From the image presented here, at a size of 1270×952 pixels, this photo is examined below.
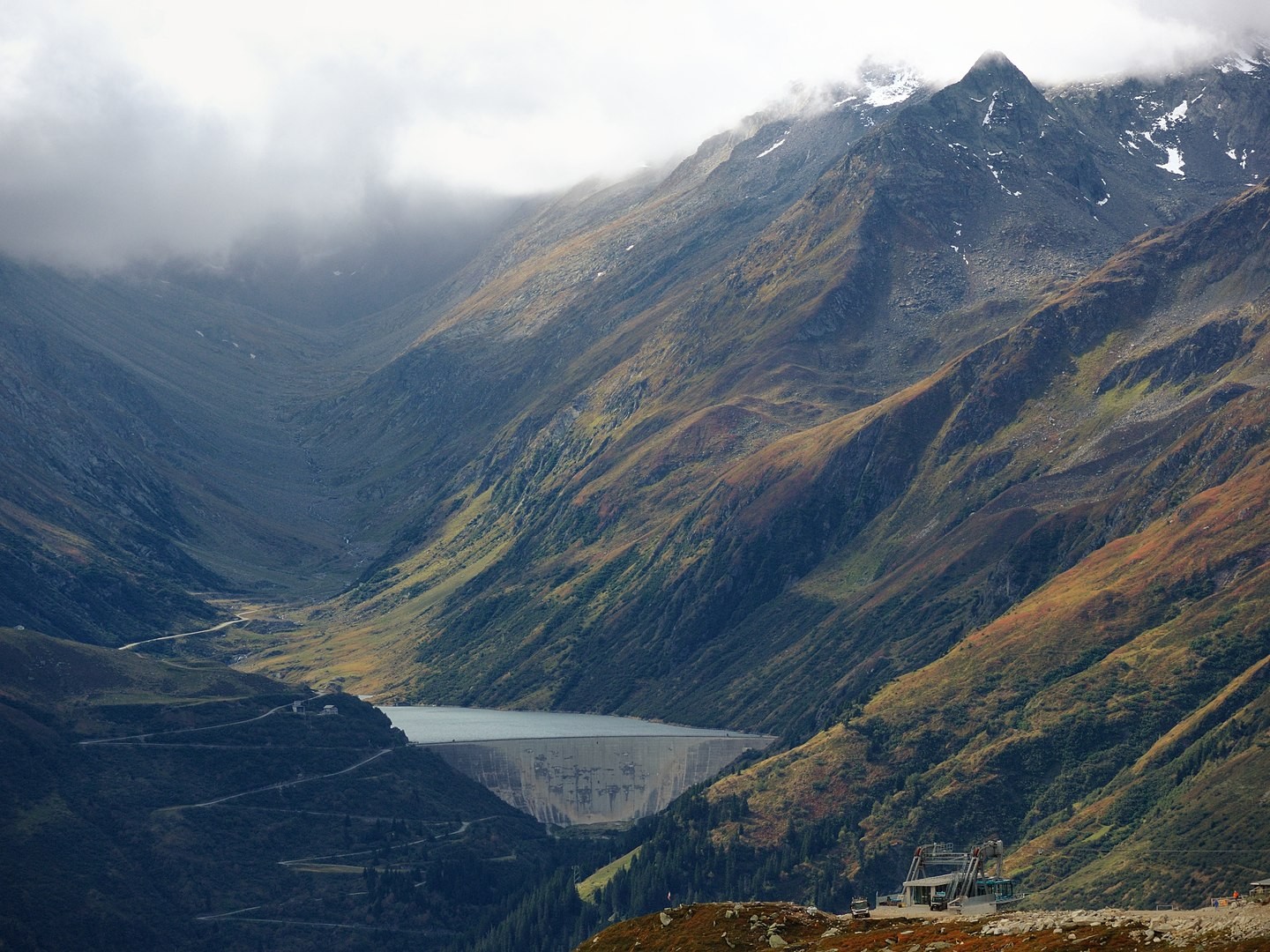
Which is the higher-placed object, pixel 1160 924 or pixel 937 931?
pixel 1160 924

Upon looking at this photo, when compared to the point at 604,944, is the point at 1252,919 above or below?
above

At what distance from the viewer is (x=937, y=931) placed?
382ft

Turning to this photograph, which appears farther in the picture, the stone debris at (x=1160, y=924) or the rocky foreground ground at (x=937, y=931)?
the rocky foreground ground at (x=937, y=931)

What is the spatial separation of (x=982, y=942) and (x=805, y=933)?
21.1 metres

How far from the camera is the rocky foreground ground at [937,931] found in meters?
97.2

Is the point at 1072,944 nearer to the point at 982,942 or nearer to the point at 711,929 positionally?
the point at 982,942

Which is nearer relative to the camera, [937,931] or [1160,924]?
[1160,924]

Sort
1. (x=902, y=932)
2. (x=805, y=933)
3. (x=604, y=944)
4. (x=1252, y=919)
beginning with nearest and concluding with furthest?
(x=1252, y=919) → (x=902, y=932) → (x=805, y=933) → (x=604, y=944)

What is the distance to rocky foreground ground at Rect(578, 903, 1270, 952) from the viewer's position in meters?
97.2

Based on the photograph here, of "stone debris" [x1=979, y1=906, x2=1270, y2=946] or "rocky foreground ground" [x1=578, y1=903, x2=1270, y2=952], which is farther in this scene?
"rocky foreground ground" [x1=578, y1=903, x2=1270, y2=952]

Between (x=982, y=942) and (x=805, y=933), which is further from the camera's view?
(x=805, y=933)

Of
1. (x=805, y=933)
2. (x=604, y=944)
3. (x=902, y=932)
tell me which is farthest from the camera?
(x=604, y=944)

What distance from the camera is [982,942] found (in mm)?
108562

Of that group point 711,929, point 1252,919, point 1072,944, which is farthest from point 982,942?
point 711,929
